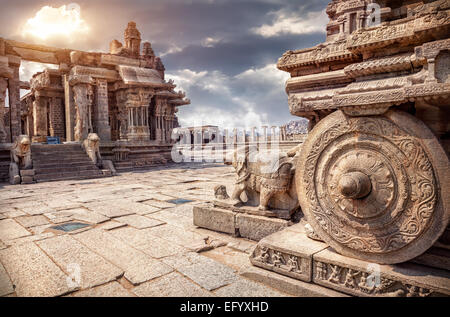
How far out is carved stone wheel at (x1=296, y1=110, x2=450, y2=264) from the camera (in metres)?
1.95

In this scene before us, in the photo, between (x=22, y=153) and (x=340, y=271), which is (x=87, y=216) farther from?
(x=22, y=153)

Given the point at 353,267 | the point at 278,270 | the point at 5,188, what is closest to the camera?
the point at 353,267

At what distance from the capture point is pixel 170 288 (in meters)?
2.47

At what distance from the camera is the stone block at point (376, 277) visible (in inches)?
74.5

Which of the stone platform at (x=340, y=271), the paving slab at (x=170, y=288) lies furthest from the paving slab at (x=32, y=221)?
the stone platform at (x=340, y=271)

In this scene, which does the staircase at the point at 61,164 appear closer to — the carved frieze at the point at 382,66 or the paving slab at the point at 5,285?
the paving slab at the point at 5,285

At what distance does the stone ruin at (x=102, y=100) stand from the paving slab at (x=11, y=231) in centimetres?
844

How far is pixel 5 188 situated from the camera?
342 inches

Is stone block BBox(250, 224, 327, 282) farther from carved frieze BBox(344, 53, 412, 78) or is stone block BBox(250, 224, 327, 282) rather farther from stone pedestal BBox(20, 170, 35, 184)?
stone pedestal BBox(20, 170, 35, 184)

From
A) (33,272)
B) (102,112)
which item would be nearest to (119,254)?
(33,272)

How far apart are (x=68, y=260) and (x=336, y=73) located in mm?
3368

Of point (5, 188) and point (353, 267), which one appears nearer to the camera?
point (353, 267)
